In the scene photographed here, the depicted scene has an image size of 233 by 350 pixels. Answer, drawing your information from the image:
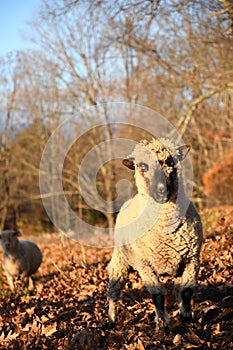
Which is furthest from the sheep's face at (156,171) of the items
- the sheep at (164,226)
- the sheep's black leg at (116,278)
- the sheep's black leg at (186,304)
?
the sheep's black leg at (116,278)

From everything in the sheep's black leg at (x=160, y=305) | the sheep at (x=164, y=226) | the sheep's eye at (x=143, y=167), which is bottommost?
the sheep's black leg at (x=160, y=305)

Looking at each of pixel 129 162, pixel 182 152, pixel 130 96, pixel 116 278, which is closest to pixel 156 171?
pixel 129 162

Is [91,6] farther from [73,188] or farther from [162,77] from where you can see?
[73,188]

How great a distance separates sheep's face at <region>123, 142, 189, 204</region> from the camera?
154 inches

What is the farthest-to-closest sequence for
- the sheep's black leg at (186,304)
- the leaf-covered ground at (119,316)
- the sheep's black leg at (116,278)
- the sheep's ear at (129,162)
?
the sheep's black leg at (116,278) → the sheep's ear at (129,162) → the sheep's black leg at (186,304) → the leaf-covered ground at (119,316)

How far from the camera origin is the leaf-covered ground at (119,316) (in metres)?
3.88

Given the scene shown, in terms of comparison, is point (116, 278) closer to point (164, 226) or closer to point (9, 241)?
point (164, 226)

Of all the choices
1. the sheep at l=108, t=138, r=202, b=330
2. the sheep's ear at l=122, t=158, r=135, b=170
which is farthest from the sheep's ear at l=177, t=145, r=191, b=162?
the sheep's ear at l=122, t=158, r=135, b=170

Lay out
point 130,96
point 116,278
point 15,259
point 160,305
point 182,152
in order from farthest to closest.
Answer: point 130,96
point 15,259
point 116,278
point 182,152
point 160,305

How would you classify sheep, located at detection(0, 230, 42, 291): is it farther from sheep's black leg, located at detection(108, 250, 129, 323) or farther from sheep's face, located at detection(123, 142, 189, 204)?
sheep's face, located at detection(123, 142, 189, 204)

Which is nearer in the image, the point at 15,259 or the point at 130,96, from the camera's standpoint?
the point at 15,259

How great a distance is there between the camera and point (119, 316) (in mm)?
4832

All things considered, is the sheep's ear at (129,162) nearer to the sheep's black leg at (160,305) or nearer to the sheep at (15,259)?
the sheep's black leg at (160,305)

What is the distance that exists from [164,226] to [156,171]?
58 centimetres
